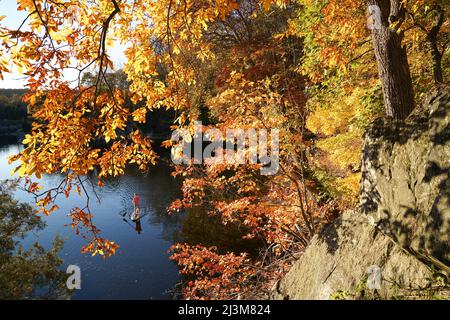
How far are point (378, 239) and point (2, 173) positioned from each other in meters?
35.0

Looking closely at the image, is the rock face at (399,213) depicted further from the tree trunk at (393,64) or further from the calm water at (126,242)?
the calm water at (126,242)

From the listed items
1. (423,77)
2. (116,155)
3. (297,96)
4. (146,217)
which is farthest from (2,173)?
(423,77)

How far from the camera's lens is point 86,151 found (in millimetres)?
3590

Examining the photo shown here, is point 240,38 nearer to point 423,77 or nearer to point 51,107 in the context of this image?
point 423,77

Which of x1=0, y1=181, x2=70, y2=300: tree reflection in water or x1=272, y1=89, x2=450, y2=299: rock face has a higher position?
x1=272, y1=89, x2=450, y2=299: rock face

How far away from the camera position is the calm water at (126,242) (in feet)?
35.1

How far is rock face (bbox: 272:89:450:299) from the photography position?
2.86 m

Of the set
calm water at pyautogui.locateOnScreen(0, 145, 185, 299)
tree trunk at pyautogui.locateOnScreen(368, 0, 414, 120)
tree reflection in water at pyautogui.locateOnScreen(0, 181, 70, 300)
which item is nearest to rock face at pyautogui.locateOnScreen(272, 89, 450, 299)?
tree trunk at pyautogui.locateOnScreen(368, 0, 414, 120)

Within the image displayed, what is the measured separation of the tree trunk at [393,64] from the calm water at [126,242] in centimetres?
532

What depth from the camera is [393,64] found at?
4559mm

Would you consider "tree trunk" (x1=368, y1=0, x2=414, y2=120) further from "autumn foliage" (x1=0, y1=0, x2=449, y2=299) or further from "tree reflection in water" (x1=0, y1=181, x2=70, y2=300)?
"tree reflection in water" (x1=0, y1=181, x2=70, y2=300)

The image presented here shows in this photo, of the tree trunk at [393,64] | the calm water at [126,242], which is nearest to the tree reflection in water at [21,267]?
the calm water at [126,242]

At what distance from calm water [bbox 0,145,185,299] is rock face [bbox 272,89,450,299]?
438cm
